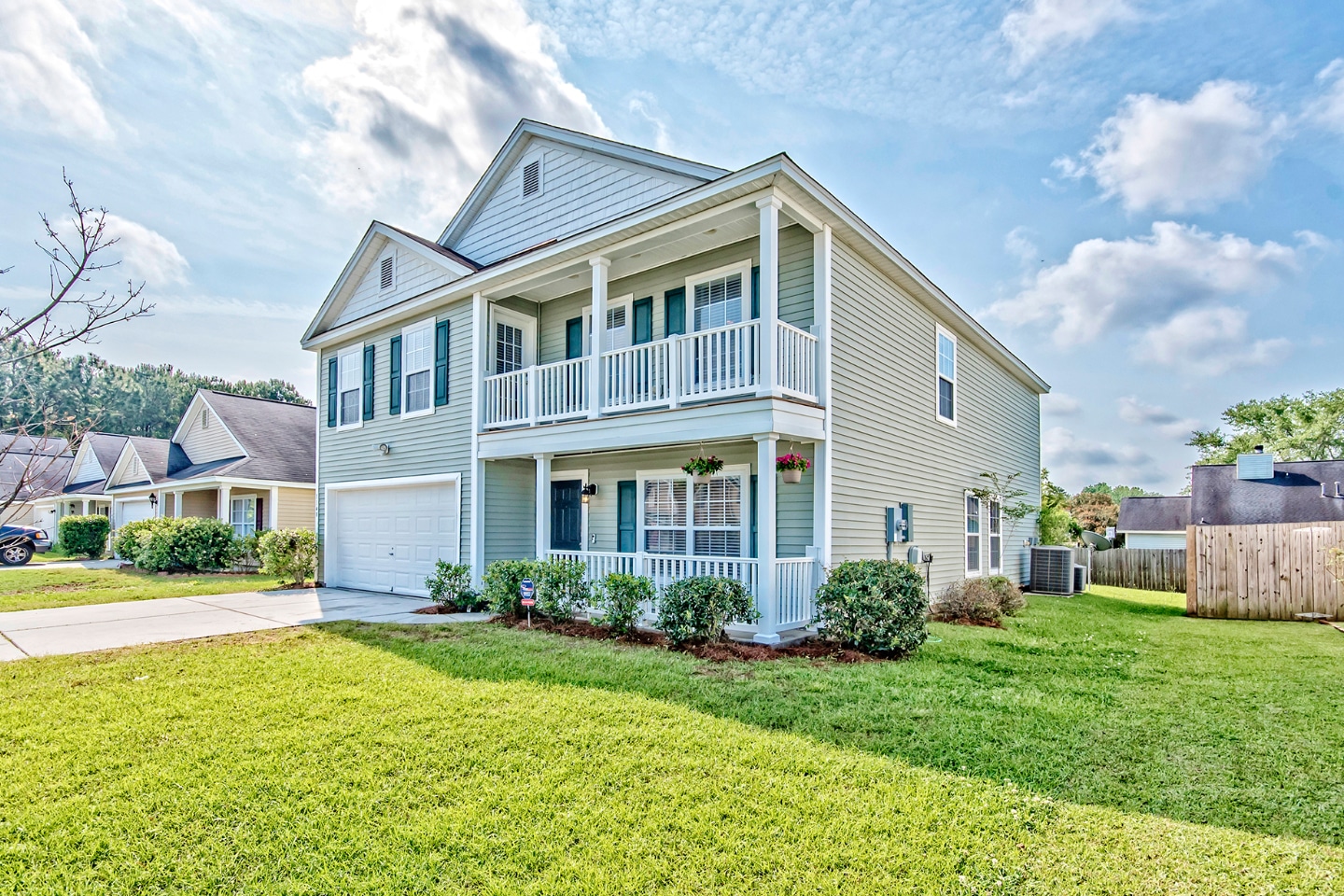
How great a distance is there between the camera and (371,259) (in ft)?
46.5

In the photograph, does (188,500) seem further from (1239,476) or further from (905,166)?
(1239,476)

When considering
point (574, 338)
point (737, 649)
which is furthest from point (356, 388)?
point (737, 649)

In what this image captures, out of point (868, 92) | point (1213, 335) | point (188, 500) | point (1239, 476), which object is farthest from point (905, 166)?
point (188, 500)

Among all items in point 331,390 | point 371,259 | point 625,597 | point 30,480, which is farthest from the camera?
point 331,390

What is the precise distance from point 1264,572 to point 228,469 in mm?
25361

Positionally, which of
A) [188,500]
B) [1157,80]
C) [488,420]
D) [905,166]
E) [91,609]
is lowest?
[91,609]

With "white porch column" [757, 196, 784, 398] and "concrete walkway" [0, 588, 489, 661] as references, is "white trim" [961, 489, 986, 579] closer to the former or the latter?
"white porch column" [757, 196, 784, 398]

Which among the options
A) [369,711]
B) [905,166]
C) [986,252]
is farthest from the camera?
[986,252]

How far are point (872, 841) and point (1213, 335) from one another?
2318 centimetres

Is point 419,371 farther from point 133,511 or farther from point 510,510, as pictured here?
point 133,511

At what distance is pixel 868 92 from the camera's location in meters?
11.3

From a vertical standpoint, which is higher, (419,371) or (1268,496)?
(419,371)

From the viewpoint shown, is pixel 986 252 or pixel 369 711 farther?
pixel 986 252

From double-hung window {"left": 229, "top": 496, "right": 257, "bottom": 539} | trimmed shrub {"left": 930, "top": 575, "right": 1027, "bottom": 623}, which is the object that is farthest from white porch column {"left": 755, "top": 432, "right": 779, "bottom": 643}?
double-hung window {"left": 229, "top": 496, "right": 257, "bottom": 539}
